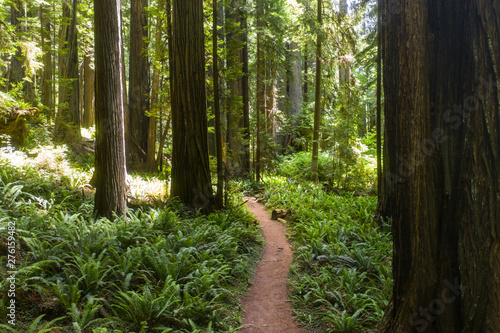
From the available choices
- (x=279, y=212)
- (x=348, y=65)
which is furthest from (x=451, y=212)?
(x=348, y=65)

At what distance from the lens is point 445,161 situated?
2.64m

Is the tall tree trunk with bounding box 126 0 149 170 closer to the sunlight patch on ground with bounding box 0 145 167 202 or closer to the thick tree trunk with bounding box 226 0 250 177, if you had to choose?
the sunlight patch on ground with bounding box 0 145 167 202

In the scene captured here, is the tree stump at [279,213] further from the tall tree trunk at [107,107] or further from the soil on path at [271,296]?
the tall tree trunk at [107,107]

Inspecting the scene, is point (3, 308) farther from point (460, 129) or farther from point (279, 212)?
point (279, 212)

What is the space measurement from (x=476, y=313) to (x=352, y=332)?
1.88 m

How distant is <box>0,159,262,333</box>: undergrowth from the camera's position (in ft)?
11.3

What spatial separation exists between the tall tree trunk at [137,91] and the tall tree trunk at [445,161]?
35.2 feet

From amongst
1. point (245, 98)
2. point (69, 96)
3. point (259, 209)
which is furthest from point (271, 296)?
point (69, 96)

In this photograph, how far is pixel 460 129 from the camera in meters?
2.57

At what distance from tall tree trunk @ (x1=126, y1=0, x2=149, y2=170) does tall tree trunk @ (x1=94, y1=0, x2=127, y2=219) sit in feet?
19.0

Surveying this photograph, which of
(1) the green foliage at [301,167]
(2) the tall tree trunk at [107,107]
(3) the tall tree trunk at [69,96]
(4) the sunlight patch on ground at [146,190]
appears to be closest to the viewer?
(2) the tall tree trunk at [107,107]

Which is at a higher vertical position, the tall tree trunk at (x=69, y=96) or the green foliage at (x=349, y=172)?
the tall tree trunk at (x=69, y=96)

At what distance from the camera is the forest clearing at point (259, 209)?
2533mm

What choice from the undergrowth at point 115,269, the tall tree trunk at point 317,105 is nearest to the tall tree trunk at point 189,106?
the undergrowth at point 115,269
